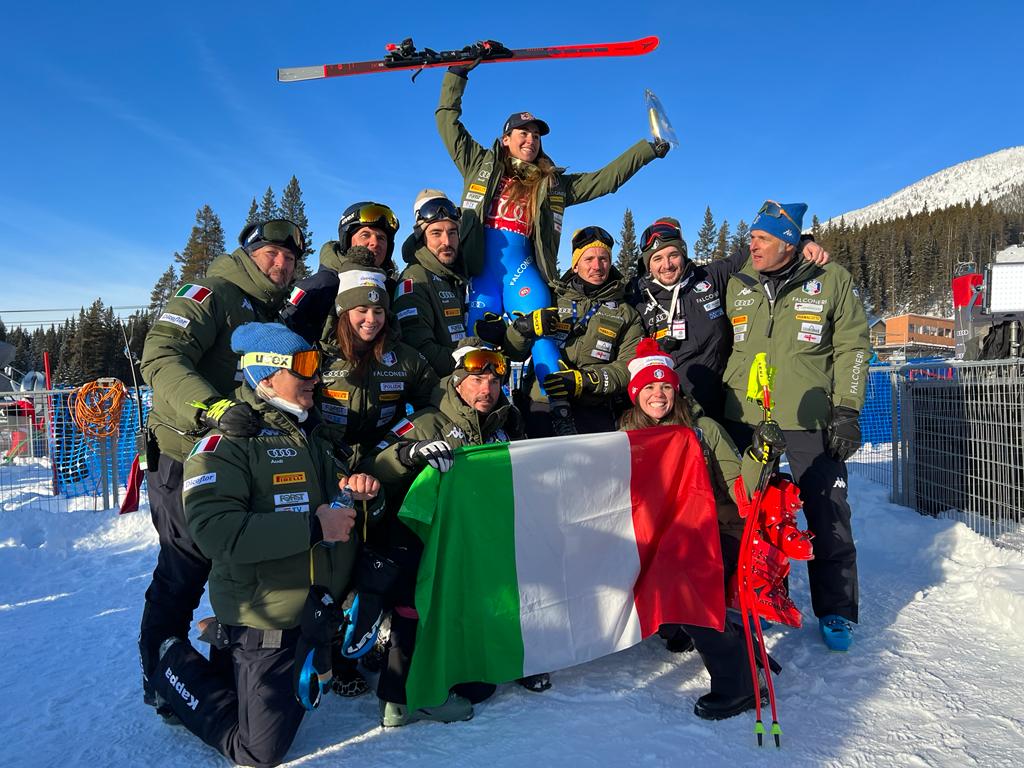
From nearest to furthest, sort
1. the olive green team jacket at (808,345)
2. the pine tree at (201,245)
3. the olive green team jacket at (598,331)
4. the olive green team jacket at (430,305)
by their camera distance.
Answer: the olive green team jacket at (808,345) < the olive green team jacket at (430,305) < the olive green team jacket at (598,331) < the pine tree at (201,245)

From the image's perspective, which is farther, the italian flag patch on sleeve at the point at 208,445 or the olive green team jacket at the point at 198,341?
the olive green team jacket at the point at 198,341

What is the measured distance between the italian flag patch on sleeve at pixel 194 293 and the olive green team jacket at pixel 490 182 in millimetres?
2021

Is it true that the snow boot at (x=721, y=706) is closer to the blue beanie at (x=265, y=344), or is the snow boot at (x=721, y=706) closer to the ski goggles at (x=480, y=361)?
the ski goggles at (x=480, y=361)

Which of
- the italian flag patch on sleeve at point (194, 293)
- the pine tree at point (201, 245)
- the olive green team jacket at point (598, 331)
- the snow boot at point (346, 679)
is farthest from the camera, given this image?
the pine tree at point (201, 245)

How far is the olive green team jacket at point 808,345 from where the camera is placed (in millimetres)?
4469

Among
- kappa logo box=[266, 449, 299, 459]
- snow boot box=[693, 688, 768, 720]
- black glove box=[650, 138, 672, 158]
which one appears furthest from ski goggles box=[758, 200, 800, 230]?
kappa logo box=[266, 449, 299, 459]

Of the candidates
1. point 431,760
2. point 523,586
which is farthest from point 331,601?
point 523,586

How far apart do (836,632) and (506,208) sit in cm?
392

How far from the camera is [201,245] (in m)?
48.4

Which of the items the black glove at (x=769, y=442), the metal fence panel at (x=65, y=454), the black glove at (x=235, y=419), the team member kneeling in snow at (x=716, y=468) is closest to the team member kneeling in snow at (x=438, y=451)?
the black glove at (x=235, y=419)

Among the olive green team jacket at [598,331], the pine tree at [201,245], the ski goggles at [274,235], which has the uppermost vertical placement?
the pine tree at [201,245]

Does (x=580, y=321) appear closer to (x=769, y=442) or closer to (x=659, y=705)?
(x=769, y=442)

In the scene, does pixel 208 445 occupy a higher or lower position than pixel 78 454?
higher

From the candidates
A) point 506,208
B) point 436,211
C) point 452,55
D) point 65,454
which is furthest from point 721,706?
point 65,454
